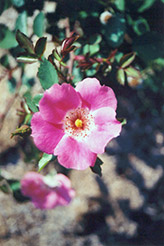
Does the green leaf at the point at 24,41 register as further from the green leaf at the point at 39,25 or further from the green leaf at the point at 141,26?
the green leaf at the point at 141,26

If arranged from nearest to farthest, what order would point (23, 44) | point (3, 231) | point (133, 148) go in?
point (23, 44) → point (133, 148) → point (3, 231)

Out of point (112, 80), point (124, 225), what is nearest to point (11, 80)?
point (112, 80)

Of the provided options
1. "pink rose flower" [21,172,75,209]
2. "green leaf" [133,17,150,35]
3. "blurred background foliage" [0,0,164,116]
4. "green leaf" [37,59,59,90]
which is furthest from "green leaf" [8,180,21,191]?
"green leaf" [133,17,150,35]

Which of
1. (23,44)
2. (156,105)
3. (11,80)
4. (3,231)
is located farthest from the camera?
(3,231)

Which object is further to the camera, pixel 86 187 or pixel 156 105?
pixel 86 187

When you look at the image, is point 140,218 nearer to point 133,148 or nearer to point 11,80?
point 133,148
